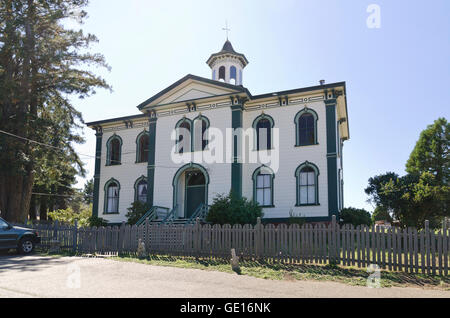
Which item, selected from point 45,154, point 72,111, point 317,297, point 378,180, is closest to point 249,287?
point 317,297

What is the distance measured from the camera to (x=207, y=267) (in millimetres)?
13109

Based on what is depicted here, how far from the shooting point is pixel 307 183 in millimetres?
20562

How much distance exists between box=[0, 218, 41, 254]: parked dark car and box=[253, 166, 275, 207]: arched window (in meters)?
10.6

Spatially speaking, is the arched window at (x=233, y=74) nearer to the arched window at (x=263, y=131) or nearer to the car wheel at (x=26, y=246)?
the arched window at (x=263, y=131)

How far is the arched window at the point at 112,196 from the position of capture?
25672 millimetres

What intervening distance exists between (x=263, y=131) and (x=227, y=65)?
614 cm

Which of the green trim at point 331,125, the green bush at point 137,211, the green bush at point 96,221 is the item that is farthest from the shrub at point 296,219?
the green bush at point 96,221

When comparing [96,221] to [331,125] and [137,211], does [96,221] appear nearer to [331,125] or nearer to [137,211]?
[137,211]

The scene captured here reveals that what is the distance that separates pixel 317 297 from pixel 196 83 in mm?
16829

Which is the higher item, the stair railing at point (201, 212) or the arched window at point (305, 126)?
the arched window at point (305, 126)

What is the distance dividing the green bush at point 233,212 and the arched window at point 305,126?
14.6 ft

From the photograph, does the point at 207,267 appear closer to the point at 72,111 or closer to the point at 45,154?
the point at 45,154

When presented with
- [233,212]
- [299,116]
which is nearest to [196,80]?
[299,116]

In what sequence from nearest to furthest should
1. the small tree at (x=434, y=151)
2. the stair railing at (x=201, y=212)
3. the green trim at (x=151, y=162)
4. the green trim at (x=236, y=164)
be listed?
the stair railing at (x=201, y=212)
the green trim at (x=236, y=164)
the green trim at (x=151, y=162)
the small tree at (x=434, y=151)
